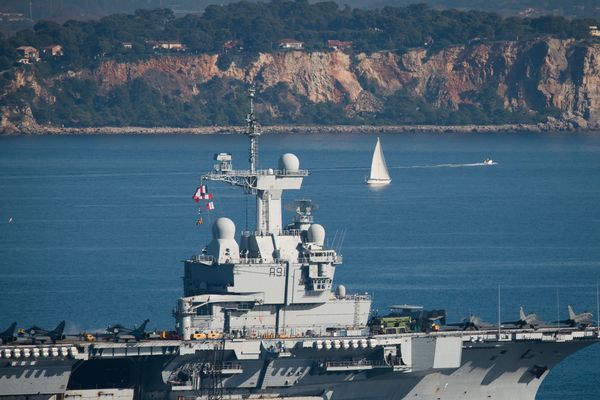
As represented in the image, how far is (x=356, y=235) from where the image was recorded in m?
96.1

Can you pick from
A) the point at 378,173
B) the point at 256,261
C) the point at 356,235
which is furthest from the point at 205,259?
the point at 378,173

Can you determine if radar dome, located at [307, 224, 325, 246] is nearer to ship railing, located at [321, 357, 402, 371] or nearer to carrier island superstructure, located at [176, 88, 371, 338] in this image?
carrier island superstructure, located at [176, 88, 371, 338]

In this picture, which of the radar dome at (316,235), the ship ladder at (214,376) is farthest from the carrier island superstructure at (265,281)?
the ship ladder at (214,376)

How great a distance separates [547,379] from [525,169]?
355 ft

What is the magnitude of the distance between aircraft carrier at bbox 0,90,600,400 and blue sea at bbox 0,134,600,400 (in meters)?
5.72

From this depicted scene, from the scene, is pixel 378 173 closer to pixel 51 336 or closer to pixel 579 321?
pixel 579 321

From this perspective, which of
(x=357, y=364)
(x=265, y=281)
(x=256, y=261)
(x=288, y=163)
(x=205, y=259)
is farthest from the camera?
(x=288, y=163)

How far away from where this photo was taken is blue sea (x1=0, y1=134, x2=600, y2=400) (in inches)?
2803

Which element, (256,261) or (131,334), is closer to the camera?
(131,334)

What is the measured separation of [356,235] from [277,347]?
4856 centimetres

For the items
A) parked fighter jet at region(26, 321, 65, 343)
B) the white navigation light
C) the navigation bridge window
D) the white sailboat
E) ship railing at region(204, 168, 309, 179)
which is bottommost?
parked fighter jet at region(26, 321, 65, 343)

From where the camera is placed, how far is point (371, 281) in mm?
75688

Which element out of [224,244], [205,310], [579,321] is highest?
[224,244]

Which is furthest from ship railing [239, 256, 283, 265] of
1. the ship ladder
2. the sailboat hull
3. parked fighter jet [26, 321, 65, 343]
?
the sailboat hull
